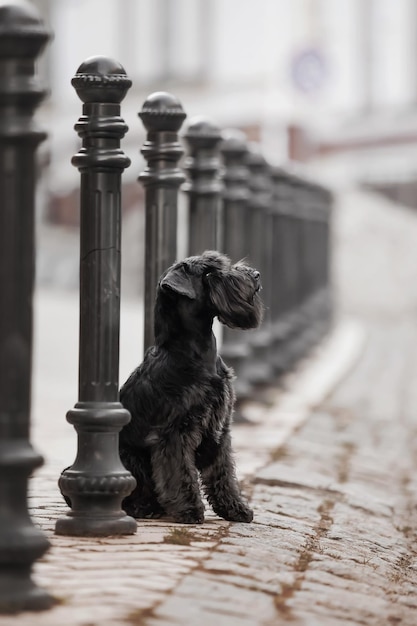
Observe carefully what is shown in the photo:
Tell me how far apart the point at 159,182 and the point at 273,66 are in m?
26.9

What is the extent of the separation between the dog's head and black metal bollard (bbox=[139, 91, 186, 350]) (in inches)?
38.8

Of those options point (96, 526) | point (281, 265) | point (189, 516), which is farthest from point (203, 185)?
point (281, 265)

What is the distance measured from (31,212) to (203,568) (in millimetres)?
1077

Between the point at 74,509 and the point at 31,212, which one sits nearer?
the point at 31,212

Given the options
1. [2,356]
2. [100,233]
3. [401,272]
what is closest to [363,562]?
[100,233]

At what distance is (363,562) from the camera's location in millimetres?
4969

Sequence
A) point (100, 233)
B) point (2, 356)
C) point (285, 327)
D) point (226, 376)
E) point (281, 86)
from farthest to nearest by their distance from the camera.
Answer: point (281, 86) → point (285, 327) → point (226, 376) → point (100, 233) → point (2, 356)

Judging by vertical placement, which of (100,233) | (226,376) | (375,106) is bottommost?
(226,376)

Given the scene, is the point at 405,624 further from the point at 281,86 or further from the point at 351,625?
the point at 281,86

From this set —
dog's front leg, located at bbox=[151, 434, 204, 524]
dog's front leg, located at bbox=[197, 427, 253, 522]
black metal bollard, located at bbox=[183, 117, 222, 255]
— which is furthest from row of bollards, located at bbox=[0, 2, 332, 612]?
black metal bollard, located at bbox=[183, 117, 222, 255]

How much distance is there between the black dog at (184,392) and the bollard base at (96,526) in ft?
1.20

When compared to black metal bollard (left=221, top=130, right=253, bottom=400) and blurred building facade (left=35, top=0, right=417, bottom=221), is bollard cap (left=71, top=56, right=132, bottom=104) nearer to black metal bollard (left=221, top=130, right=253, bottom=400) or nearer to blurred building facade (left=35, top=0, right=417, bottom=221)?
black metal bollard (left=221, top=130, right=253, bottom=400)

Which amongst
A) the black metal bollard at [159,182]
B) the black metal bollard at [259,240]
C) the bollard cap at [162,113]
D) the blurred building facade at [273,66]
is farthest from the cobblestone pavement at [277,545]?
the blurred building facade at [273,66]

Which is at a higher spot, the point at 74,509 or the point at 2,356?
the point at 2,356
